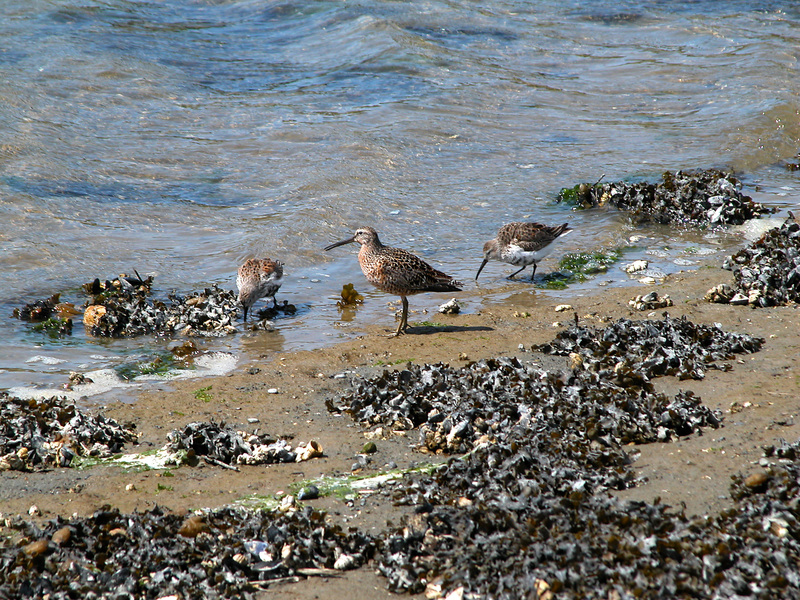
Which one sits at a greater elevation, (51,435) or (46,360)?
(51,435)

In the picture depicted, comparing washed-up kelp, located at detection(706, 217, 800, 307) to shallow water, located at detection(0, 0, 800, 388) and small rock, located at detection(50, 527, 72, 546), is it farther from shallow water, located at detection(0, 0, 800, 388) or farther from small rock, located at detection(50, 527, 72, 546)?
small rock, located at detection(50, 527, 72, 546)

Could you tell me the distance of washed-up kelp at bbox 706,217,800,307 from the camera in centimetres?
681

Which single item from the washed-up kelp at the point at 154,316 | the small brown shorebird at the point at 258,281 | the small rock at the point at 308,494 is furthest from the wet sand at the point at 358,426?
the small brown shorebird at the point at 258,281

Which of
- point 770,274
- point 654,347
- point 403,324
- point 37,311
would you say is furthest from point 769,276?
point 37,311

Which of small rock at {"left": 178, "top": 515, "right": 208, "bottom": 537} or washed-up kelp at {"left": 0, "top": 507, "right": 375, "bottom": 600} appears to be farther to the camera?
small rock at {"left": 178, "top": 515, "right": 208, "bottom": 537}

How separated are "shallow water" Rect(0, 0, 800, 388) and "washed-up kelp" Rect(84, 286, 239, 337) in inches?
8.8

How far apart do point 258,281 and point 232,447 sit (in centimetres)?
380

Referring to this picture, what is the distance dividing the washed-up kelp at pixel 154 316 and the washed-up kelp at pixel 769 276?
16.2 ft

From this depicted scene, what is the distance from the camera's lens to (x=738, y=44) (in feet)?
62.4

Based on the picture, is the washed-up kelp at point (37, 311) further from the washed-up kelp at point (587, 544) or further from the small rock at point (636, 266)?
the small rock at point (636, 266)

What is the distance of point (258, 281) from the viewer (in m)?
8.27

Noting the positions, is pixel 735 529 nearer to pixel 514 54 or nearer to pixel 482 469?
pixel 482 469

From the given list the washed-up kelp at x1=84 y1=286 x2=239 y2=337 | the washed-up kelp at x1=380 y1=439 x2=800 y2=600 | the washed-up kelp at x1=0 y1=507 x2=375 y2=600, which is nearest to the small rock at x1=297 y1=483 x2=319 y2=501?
the washed-up kelp at x1=0 y1=507 x2=375 y2=600

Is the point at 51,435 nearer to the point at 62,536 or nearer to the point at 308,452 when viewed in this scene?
the point at 62,536
